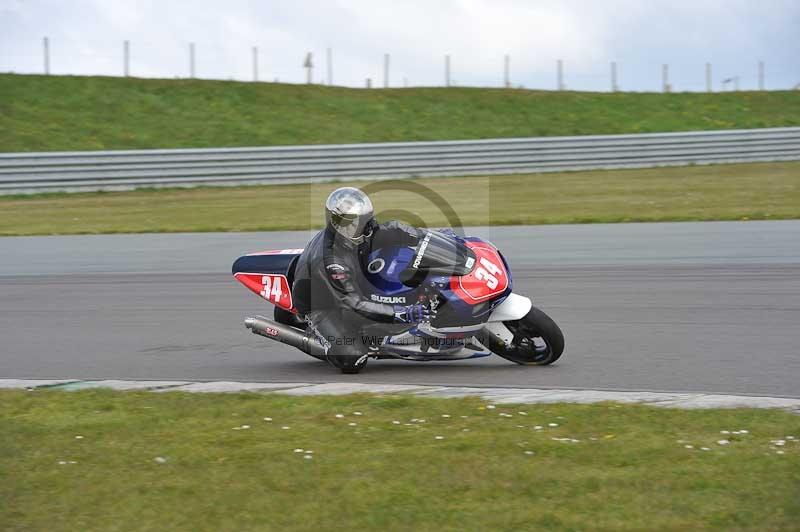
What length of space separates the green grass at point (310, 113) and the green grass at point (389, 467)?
21.9m

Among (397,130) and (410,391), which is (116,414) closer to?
(410,391)

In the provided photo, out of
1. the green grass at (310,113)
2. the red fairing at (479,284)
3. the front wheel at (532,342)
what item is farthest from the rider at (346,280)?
the green grass at (310,113)

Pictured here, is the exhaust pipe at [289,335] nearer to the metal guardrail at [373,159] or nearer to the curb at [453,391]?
the curb at [453,391]

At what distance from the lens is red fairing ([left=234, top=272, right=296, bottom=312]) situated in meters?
7.92

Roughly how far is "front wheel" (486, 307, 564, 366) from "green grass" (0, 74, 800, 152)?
21054 millimetres

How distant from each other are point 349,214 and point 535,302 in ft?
11.6

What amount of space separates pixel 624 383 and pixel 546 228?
27.9ft

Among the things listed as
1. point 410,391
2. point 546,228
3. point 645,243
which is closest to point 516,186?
point 546,228

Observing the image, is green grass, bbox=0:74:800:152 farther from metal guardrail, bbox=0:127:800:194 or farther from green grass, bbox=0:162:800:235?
green grass, bbox=0:162:800:235

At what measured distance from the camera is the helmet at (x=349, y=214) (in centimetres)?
746

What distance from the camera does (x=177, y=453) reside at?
555cm

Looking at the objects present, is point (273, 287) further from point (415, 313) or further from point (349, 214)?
point (415, 313)

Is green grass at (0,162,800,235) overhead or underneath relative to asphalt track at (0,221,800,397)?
overhead

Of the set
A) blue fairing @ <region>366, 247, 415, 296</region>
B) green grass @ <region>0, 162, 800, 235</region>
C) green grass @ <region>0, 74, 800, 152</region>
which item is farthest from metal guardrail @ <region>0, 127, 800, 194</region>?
→ blue fairing @ <region>366, 247, 415, 296</region>
